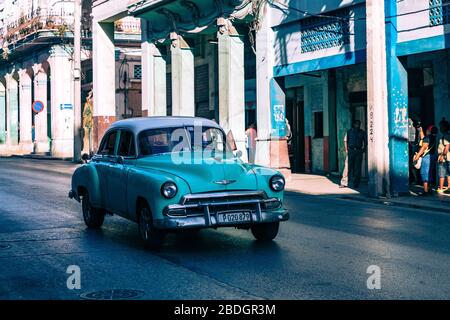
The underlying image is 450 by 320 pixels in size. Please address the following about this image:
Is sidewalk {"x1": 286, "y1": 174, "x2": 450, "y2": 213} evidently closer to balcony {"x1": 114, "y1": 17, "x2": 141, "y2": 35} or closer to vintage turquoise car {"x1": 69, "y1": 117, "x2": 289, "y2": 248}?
vintage turquoise car {"x1": 69, "y1": 117, "x2": 289, "y2": 248}

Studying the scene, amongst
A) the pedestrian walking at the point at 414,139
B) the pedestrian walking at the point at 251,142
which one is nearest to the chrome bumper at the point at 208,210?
the pedestrian walking at the point at 414,139

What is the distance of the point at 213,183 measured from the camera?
9.27m

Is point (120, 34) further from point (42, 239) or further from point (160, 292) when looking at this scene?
point (160, 292)

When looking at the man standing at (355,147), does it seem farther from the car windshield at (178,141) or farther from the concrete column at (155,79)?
the concrete column at (155,79)

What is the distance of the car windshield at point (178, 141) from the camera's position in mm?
10406

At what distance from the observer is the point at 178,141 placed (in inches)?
412

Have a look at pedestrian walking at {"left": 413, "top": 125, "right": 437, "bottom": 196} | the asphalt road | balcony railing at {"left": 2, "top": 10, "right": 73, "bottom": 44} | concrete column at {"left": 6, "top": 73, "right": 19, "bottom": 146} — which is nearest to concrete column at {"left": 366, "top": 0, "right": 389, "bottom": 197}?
pedestrian walking at {"left": 413, "top": 125, "right": 437, "bottom": 196}

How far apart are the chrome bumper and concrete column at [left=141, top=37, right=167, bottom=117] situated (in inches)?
882

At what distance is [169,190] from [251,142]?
16.9 meters

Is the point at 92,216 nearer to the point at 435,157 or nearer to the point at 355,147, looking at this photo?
the point at 435,157

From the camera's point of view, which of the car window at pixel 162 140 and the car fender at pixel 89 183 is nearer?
the car window at pixel 162 140

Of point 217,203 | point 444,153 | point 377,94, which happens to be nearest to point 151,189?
point 217,203

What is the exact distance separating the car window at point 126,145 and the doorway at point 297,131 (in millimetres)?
15992

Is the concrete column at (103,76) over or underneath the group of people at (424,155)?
over
